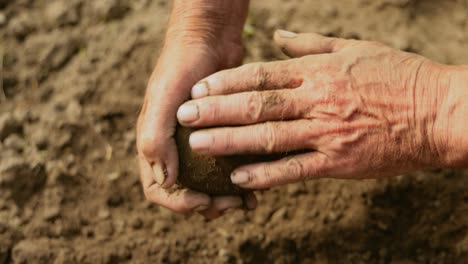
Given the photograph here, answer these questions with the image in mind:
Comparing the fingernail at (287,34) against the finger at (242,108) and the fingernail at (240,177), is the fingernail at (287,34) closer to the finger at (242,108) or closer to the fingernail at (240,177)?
the finger at (242,108)

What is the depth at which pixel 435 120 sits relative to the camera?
1724 mm

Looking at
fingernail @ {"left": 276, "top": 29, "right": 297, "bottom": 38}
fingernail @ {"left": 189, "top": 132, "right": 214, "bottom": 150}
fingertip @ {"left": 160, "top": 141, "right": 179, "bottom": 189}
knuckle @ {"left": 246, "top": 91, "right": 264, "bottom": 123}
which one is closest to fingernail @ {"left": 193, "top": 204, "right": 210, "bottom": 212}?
fingertip @ {"left": 160, "top": 141, "right": 179, "bottom": 189}

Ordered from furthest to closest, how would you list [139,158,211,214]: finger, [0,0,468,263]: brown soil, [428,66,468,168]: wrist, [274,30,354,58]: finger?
[0,0,468,263]: brown soil, [274,30,354,58]: finger, [139,158,211,214]: finger, [428,66,468,168]: wrist

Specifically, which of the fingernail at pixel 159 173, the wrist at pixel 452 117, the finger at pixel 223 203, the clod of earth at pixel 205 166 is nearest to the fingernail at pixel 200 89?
the clod of earth at pixel 205 166

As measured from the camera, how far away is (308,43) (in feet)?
6.43

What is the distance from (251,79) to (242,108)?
10 cm

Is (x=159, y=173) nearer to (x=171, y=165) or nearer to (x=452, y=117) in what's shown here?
(x=171, y=165)

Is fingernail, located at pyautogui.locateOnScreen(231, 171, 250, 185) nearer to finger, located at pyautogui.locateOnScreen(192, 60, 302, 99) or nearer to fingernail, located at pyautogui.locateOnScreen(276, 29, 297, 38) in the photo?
finger, located at pyautogui.locateOnScreen(192, 60, 302, 99)

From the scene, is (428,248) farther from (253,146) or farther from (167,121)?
(167,121)

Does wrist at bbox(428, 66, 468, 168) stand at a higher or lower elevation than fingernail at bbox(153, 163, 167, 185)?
higher

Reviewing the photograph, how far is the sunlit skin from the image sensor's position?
67.2 inches

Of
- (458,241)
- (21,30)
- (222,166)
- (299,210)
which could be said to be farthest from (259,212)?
(21,30)

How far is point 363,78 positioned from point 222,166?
49 centimetres

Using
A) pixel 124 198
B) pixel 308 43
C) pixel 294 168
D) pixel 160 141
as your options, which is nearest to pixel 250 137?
pixel 294 168
